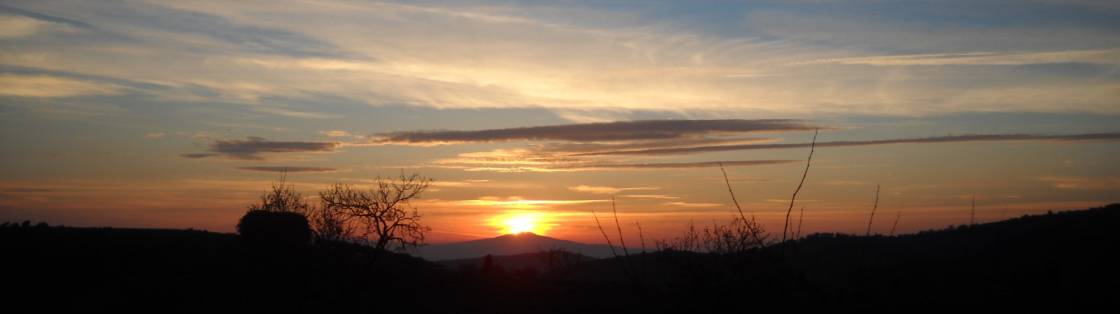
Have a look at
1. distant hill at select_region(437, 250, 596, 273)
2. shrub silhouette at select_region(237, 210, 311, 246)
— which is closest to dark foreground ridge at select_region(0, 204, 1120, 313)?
shrub silhouette at select_region(237, 210, 311, 246)

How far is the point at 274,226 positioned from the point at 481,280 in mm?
12298

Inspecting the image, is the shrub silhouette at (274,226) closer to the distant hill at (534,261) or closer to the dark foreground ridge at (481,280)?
the dark foreground ridge at (481,280)

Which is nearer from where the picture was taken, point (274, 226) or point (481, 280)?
point (481, 280)

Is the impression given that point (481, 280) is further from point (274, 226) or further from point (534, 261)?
point (534, 261)

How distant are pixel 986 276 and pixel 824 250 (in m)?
27.2

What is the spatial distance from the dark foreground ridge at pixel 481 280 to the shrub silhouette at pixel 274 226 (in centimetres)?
90

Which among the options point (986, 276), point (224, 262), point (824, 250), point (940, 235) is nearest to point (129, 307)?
point (224, 262)

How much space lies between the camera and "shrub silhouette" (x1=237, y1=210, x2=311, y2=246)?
34.8m

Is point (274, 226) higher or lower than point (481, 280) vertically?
higher

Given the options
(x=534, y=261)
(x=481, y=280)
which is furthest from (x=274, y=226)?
(x=534, y=261)

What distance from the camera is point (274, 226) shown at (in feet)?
117

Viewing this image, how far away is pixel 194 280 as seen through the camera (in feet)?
77.3

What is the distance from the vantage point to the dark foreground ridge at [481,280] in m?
12.7

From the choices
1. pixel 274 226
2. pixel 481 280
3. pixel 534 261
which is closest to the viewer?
pixel 481 280
